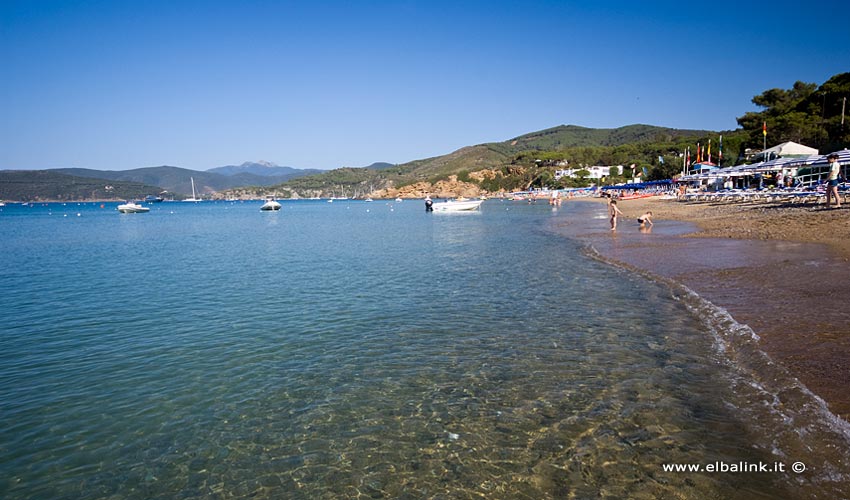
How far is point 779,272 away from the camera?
40.9ft

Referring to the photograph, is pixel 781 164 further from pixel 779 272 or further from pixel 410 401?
pixel 410 401

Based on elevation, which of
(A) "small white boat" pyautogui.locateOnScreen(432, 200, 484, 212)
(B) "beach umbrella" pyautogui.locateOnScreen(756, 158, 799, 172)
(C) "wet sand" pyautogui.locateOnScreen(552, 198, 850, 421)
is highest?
(B) "beach umbrella" pyautogui.locateOnScreen(756, 158, 799, 172)

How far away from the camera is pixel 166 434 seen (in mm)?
5973

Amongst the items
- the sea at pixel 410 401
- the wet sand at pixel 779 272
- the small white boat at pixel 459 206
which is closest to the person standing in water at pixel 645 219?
the wet sand at pixel 779 272

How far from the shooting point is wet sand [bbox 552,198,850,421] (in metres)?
6.91

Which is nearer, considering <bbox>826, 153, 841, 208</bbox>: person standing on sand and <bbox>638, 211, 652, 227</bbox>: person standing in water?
<bbox>826, 153, 841, 208</bbox>: person standing on sand

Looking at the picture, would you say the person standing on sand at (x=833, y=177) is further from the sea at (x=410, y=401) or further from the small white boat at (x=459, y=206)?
the small white boat at (x=459, y=206)

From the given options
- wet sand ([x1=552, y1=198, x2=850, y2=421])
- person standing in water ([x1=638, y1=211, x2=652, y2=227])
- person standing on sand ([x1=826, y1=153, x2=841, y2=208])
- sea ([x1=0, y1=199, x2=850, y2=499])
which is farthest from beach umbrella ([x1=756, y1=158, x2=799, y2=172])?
sea ([x1=0, y1=199, x2=850, y2=499])

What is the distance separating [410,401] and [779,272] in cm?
1132

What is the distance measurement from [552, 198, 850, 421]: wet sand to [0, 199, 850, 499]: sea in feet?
1.34

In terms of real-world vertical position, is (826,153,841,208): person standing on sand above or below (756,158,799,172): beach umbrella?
below

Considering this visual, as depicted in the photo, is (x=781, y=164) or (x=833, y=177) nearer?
(x=833, y=177)

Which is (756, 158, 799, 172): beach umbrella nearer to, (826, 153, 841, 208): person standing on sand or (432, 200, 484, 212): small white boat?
(826, 153, 841, 208): person standing on sand

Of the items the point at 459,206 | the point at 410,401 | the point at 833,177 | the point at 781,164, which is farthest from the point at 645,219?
the point at 459,206
